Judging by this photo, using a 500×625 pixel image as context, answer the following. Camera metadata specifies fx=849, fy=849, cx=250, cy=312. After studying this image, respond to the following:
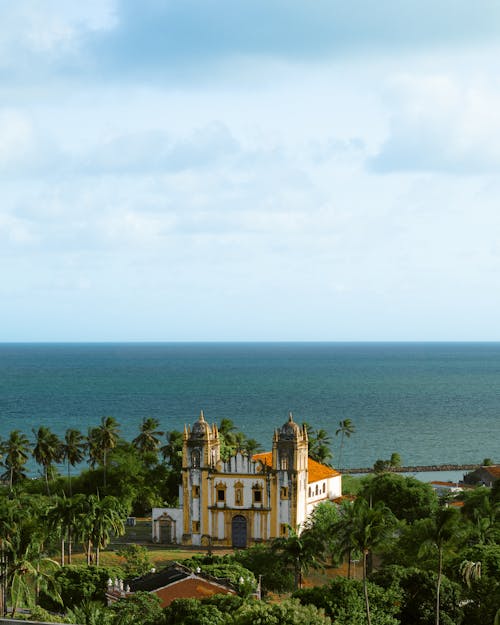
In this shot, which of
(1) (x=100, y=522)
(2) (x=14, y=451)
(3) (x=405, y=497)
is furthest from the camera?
(2) (x=14, y=451)

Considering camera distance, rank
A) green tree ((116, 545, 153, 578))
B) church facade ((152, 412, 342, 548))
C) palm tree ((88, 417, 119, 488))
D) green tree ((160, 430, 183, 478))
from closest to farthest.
A: green tree ((116, 545, 153, 578)) → church facade ((152, 412, 342, 548)) → palm tree ((88, 417, 119, 488)) → green tree ((160, 430, 183, 478))

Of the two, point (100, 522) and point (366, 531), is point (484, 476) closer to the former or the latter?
point (100, 522)

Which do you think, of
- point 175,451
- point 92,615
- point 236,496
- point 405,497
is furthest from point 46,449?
point 92,615

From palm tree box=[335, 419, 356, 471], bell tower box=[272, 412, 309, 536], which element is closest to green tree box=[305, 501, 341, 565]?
bell tower box=[272, 412, 309, 536]

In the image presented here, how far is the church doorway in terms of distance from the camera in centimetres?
7681

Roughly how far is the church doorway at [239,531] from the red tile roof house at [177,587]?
22.5 metres

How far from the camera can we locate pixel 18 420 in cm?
18125

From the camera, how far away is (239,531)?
3031 inches

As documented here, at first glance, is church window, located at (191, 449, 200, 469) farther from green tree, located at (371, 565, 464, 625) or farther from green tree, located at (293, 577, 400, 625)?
green tree, located at (371, 565, 464, 625)

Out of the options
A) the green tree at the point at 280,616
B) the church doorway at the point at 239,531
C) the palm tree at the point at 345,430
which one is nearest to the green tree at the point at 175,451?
the church doorway at the point at 239,531

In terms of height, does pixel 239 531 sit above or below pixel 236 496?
below

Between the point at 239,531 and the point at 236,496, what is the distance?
10.3 feet

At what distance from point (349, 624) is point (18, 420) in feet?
479

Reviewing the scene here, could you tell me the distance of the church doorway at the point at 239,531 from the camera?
76812 mm
